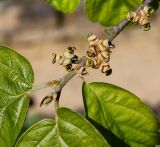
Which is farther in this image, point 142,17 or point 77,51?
point 77,51

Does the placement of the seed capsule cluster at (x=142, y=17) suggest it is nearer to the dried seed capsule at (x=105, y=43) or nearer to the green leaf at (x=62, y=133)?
the dried seed capsule at (x=105, y=43)

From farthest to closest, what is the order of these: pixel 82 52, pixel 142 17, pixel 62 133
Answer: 1. pixel 82 52
2. pixel 142 17
3. pixel 62 133

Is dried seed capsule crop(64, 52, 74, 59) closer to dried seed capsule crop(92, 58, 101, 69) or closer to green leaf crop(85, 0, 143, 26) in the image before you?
dried seed capsule crop(92, 58, 101, 69)

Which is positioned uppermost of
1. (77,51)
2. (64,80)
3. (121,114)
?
(64,80)

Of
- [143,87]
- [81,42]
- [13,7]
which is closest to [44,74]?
[81,42]

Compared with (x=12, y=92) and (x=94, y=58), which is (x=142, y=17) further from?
(x=12, y=92)

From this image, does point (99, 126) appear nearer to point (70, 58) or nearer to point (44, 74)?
point (70, 58)

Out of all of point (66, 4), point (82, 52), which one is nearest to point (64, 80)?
point (66, 4)
